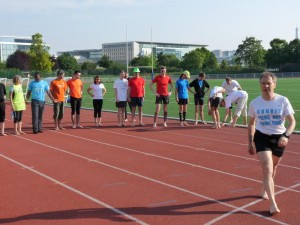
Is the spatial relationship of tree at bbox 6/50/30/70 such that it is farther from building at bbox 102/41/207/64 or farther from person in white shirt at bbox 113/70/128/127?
person in white shirt at bbox 113/70/128/127

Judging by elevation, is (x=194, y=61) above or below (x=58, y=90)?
above

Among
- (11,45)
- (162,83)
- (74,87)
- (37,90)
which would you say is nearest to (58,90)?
(74,87)

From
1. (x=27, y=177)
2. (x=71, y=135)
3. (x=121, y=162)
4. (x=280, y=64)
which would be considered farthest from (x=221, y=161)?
(x=280, y=64)

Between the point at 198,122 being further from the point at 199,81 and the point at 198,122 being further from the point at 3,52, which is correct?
the point at 3,52

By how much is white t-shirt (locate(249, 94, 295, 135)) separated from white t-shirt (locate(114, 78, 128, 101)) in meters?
9.20

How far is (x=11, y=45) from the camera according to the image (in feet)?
480

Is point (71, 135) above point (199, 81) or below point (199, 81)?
below

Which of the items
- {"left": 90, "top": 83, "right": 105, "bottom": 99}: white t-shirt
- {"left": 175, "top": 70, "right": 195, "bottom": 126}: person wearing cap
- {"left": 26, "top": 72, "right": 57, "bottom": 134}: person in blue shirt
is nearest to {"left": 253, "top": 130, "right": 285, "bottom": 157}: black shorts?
{"left": 175, "top": 70, "right": 195, "bottom": 126}: person wearing cap

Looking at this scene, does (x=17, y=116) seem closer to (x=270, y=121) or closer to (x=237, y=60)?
Answer: (x=270, y=121)

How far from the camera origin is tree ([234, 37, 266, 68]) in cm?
9569

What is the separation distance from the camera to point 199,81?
14.3 m

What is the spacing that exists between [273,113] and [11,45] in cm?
15063

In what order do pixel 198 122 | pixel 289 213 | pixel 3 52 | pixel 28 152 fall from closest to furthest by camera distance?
pixel 289 213 → pixel 28 152 → pixel 198 122 → pixel 3 52

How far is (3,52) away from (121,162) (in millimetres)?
143588
